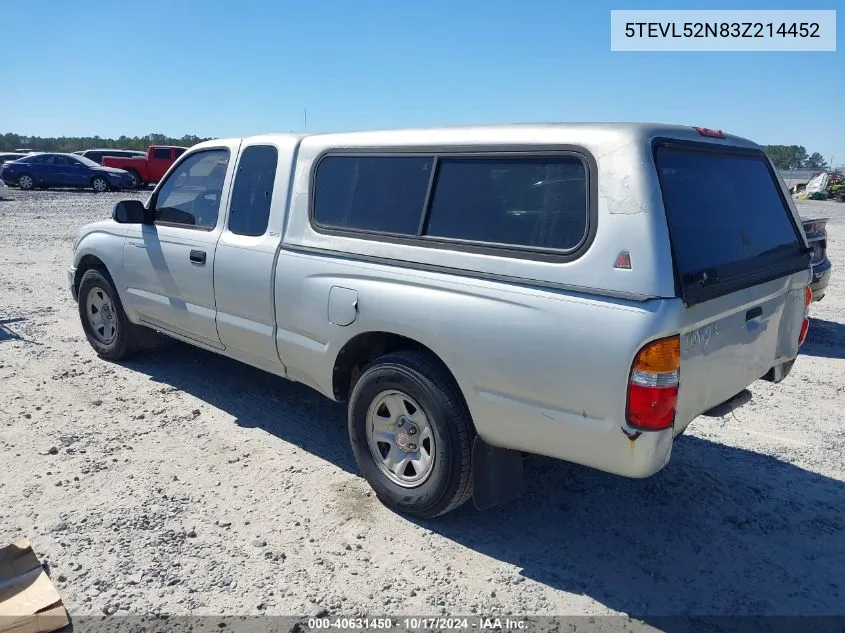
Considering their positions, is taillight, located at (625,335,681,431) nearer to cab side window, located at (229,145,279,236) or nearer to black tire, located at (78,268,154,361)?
cab side window, located at (229,145,279,236)

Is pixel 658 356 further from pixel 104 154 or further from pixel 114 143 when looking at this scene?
pixel 114 143

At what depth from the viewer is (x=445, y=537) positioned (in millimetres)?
3502

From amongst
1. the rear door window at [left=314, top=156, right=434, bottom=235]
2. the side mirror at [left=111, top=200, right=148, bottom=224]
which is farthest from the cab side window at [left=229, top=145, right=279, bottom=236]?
the side mirror at [left=111, top=200, right=148, bottom=224]

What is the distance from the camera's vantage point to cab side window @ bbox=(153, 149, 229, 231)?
4793mm

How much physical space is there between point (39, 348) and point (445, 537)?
4771 millimetres

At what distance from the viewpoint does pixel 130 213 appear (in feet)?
17.2

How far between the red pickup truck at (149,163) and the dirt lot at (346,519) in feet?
78.2

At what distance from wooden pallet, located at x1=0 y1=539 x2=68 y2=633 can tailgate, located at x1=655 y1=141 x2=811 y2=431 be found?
107 inches

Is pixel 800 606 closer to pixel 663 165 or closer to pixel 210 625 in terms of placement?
pixel 663 165

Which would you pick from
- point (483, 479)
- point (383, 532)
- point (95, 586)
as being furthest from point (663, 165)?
point (95, 586)

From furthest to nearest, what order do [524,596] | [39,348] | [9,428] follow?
[39,348] < [9,428] < [524,596]

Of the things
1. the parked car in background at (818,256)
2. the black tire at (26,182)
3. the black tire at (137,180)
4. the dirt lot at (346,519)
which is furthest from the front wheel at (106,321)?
the black tire at (137,180)

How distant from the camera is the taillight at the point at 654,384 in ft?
8.79

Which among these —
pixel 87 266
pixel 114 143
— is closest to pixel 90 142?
pixel 114 143
